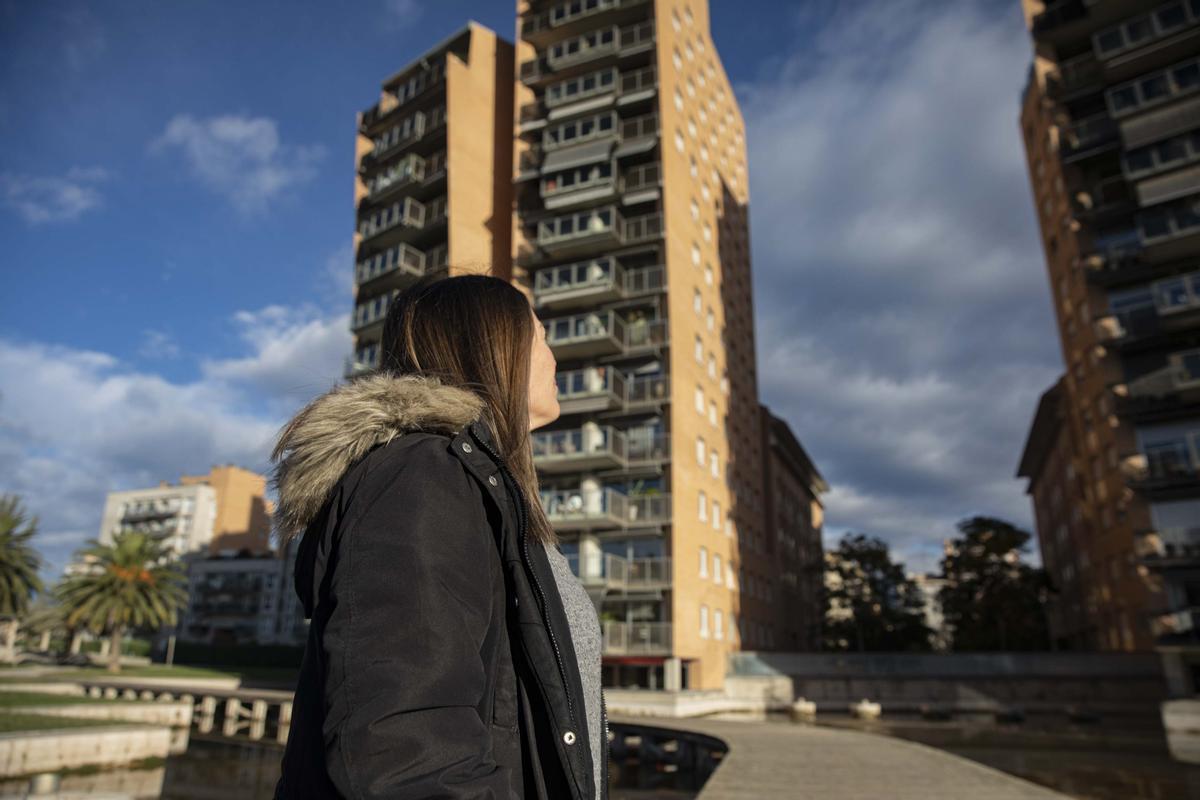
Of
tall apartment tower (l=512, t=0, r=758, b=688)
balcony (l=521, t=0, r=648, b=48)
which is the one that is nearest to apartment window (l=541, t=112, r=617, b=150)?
tall apartment tower (l=512, t=0, r=758, b=688)

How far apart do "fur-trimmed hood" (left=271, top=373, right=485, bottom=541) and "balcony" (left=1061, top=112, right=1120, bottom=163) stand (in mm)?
44381

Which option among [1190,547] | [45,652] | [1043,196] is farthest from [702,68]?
[45,652]

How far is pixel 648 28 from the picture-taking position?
127ft

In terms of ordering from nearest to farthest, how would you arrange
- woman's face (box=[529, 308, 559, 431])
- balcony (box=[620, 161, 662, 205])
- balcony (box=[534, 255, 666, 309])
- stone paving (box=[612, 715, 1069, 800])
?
1. woman's face (box=[529, 308, 559, 431])
2. stone paving (box=[612, 715, 1069, 800])
3. balcony (box=[534, 255, 666, 309])
4. balcony (box=[620, 161, 662, 205])

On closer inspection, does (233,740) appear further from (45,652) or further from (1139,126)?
(45,652)

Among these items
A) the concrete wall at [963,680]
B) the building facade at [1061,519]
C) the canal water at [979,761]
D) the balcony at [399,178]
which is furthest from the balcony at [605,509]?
the building facade at [1061,519]

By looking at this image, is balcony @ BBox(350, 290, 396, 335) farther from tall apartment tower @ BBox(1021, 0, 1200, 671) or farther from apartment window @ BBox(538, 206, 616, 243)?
tall apartment tower @ BBox(1021, 0, 1200, 671)

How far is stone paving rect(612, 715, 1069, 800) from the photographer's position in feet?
34.7

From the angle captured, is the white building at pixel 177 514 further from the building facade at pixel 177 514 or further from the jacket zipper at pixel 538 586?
the jacket zipper at pixel 538 586

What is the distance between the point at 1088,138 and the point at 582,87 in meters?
25.5

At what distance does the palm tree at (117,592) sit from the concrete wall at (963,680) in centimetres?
3593

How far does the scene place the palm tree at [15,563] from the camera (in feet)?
152

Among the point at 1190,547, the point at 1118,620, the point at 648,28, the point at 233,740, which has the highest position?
the point at 648,28

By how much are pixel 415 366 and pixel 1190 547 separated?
3791 cm
